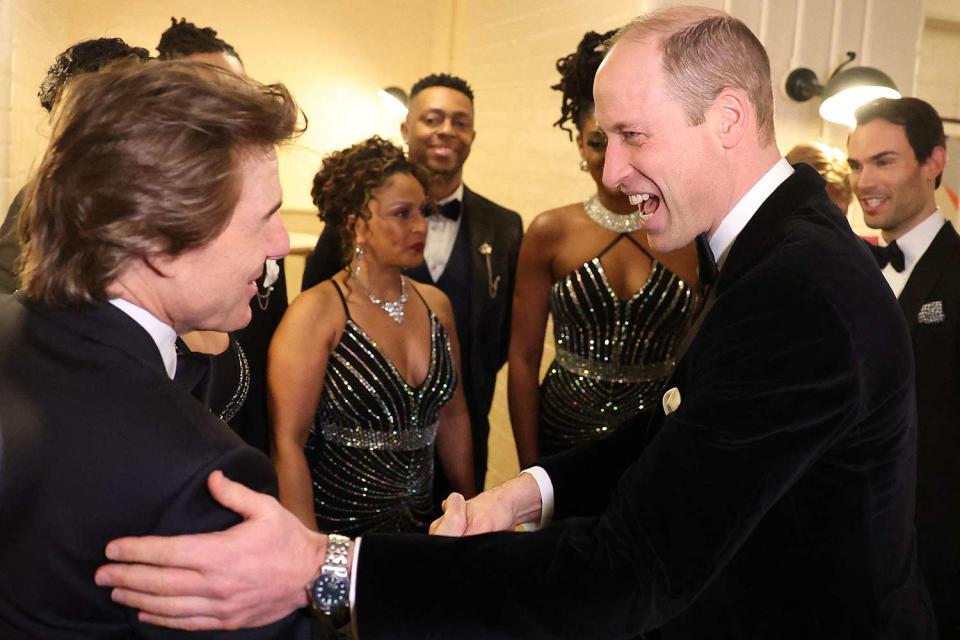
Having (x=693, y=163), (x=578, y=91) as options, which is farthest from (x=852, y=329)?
(x=578, y=91)

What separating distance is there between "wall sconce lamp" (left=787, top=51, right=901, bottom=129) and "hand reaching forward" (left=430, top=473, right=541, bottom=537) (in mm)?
2336

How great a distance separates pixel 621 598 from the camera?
1.40m

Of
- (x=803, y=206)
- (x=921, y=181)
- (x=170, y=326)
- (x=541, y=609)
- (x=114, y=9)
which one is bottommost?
(x=541, y=609)

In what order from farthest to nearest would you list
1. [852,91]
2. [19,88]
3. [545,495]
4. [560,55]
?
[560,55], [852,91], [19,88], [545,495]

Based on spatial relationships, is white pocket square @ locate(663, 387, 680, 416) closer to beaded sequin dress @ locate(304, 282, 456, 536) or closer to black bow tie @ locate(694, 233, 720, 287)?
black bow tie @ locate(694, 233, 720, 287)

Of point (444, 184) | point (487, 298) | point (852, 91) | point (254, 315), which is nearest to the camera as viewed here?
point (254, 315)

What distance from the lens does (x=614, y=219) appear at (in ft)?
10.0

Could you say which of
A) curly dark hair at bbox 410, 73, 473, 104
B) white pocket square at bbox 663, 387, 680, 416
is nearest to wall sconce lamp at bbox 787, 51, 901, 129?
curly dark hair at bbox 410, 73, 473, 104

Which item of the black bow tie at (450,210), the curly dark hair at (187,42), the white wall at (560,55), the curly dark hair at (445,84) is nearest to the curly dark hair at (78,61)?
the curly dark hair at (187,42)

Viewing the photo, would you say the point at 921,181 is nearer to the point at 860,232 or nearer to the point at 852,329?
the point at 860,232

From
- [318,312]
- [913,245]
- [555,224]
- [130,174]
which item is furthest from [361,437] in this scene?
[913,245]

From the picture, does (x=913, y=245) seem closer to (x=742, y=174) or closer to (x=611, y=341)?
(x=611, y=341)

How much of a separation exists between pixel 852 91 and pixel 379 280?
194 cm

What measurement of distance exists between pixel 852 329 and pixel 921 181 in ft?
7.21
